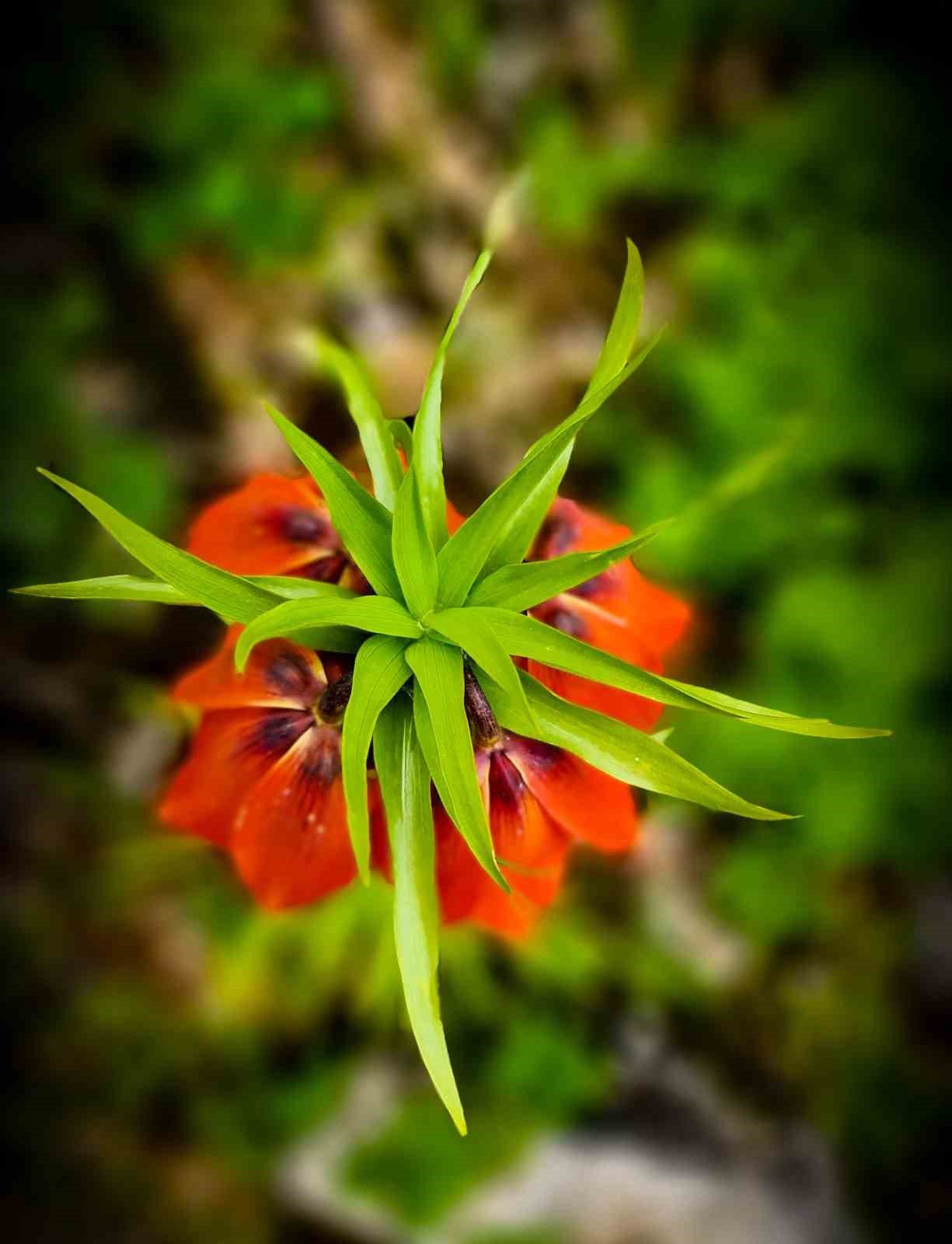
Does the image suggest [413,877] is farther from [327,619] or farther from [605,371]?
[605,371]

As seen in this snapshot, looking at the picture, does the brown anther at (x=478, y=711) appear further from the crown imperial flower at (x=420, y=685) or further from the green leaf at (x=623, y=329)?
the green leaf at (x=623, y=329)

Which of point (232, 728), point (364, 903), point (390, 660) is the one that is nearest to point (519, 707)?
point (390, 660)

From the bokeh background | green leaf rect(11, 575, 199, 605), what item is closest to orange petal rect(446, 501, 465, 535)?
green leaf rect(11, 575, 199, 605)

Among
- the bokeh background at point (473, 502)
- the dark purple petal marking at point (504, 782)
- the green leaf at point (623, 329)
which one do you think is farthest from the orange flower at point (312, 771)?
the bokeh background at point (473, 502)

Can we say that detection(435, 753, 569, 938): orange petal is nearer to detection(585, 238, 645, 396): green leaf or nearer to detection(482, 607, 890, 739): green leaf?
detection(482, 607, 890, 739): green leaf

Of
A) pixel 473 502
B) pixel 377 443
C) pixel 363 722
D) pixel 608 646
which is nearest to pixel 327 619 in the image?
pixel 363 722
